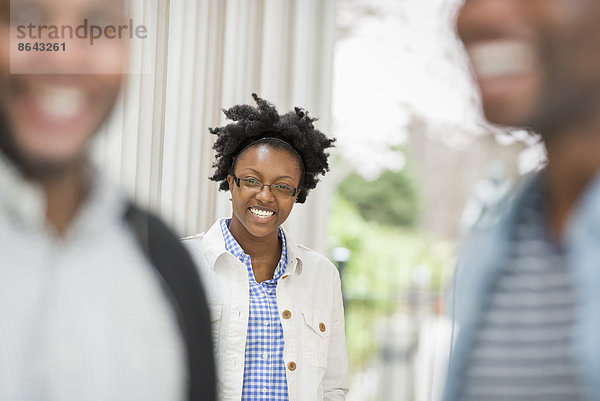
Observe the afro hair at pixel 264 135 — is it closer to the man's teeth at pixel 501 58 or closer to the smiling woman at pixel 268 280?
the smiling woman at pixel 268 280

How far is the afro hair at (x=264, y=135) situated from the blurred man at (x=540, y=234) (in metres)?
0.95

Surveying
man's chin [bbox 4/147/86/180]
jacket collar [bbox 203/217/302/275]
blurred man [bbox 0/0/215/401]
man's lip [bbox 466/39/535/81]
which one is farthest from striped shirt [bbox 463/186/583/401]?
jacket collar [bbox 203/217/302/275]

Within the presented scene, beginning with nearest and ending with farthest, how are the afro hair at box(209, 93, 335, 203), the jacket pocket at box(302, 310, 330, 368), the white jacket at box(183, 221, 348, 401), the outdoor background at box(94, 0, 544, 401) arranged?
the outdoor background at box(94, 0, 544, 401) < the white jacket at box(183, 221, 348, 401) < the jacket pocket at box(302, 310, 330, 368) < the afro hair at box(209, 93, 335, 203)

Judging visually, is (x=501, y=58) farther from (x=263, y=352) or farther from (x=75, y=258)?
(x=263, y=352)

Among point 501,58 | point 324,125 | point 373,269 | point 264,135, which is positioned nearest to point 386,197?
point 373,269

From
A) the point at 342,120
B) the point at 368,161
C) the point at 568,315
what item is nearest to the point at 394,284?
the point at 568,315

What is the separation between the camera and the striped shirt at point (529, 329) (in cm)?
69

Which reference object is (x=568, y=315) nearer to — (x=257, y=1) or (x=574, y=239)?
(x=574, y=239)

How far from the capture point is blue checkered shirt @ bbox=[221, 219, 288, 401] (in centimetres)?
149

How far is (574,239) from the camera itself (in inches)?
27.5

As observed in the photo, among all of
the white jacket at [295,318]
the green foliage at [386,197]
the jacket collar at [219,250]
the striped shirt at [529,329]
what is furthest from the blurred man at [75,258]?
the green foliage at [386,197]

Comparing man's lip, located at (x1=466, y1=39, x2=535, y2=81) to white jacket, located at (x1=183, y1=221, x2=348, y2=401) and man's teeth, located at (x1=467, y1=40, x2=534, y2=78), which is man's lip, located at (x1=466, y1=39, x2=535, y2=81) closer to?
man's teeth, located at (x1=467, y1=40, x2=534, y2=78)

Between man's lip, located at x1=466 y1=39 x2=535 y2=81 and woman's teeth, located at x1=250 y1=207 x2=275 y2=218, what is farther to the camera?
woman's teeth, located at x1=250 y1=207 x2=275 y2=218

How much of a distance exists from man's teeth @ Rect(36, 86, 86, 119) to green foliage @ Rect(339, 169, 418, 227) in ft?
21.1
